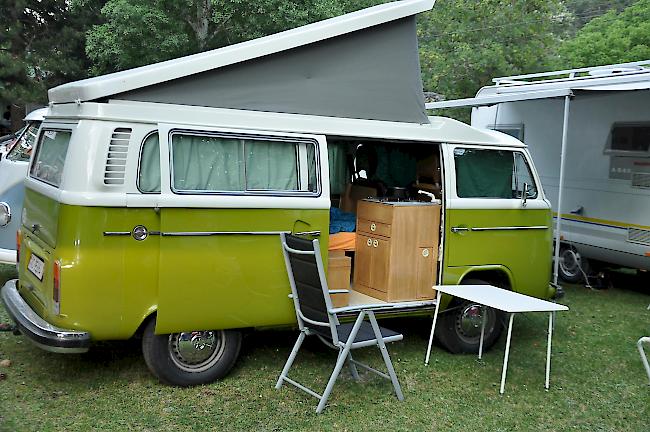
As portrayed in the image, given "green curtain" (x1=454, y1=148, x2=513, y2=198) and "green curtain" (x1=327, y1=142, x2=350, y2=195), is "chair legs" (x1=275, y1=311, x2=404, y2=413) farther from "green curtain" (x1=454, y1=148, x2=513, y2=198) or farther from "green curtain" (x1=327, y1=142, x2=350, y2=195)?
"green curtain" (x1=327, y1=142, x2=350, y2=195)

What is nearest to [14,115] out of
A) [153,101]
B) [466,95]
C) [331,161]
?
[466,95]

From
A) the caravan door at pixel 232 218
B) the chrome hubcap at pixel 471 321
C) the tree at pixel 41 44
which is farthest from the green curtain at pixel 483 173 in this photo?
the tree at pixel 41 44

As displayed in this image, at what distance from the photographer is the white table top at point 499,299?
522 cm

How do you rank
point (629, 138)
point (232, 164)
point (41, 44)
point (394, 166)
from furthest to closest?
point (41, 44) < point (629, 138) < point (394, 166) < point (232, 164)

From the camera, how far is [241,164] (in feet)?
17.1

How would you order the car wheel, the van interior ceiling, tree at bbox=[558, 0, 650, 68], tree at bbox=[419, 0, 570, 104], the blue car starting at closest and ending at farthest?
the van interior ceiling → the blue car → the car wheel → tree at bbox=[558, 0, 650, 68] → tree at bbox=[419, 0, 570, 104]

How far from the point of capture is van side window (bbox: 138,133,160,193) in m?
4.78

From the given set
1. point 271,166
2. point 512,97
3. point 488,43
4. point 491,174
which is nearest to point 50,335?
point 271,166

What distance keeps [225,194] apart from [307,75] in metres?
1.23

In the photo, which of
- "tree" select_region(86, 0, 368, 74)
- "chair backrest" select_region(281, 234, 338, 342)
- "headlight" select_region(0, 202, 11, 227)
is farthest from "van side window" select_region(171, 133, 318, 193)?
"tree" select_region(86, 0, 368, 74)

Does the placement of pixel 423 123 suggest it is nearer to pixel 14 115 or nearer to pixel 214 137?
pixel 214 137

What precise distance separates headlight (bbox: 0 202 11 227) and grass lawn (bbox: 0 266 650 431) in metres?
1.22

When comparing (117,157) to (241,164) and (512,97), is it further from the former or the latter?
(512,97)

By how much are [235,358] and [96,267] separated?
1.33 meters
